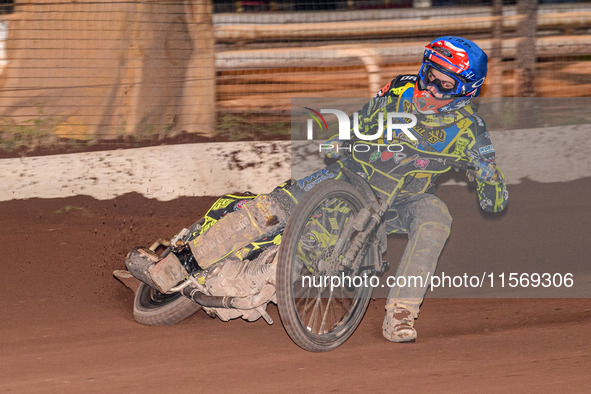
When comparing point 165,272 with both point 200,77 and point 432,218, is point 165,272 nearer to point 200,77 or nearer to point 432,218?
point 432,218

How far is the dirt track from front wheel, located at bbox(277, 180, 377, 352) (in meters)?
0.15

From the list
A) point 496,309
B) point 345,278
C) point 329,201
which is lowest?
point 496,309

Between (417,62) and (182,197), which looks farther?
(417,62)

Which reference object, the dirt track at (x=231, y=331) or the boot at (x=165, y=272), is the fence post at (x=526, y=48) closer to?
the dirt track at (x=231, y=331)

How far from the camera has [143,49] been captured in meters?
8.91

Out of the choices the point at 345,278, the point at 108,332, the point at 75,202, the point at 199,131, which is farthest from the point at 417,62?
the point at 108,332

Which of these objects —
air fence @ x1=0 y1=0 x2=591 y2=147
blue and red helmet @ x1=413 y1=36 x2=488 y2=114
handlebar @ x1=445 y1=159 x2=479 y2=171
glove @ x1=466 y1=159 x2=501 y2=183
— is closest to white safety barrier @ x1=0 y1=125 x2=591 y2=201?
air fence @ x1=0 y1=0 x2=591 y2=147

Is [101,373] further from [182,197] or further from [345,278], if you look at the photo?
[182,197]

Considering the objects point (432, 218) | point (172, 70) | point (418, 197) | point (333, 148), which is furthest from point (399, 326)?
point (172, 70)

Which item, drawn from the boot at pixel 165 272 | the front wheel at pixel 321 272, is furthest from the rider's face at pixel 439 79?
the boot at pixel 165 272

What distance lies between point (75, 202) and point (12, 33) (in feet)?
9.41

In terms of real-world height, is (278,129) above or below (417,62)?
below

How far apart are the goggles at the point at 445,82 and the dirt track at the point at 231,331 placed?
61.7 inches

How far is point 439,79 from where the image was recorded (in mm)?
4883
